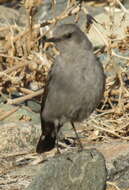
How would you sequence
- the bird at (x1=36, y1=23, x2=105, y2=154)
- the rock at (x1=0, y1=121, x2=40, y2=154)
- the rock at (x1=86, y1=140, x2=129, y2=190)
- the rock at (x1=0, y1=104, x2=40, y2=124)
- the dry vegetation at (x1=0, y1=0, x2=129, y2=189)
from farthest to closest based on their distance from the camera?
1. the rock at (x1=0, y1=104, x2=40, y2=124)
2. the dry vegetation at (x1=0, y1=0, x2=129, y2=189)
3. the rock at (x1=0, y1=121, x2=40, y2=154)
4. the rock at (x1=86, y1=140, x2=129, y2=190)
5. the bird at (x1=36, y1=23, x2=105, y2=154)

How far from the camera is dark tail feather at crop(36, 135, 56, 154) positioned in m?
8.95

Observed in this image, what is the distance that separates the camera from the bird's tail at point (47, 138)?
8.93 m

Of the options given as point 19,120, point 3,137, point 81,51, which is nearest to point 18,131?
point 3,137

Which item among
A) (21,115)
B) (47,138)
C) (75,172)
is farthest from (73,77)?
(21,115)

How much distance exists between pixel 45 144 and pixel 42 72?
5.02 feet

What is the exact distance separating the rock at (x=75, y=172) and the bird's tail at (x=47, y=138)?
1.01 meters

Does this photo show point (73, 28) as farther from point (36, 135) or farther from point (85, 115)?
point (36, 135)

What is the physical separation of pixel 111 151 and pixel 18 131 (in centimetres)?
128

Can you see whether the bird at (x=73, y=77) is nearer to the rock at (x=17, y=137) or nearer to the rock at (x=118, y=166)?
the rock at (x=118, y=166)

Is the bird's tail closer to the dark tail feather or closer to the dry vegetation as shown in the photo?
the dark tail feather

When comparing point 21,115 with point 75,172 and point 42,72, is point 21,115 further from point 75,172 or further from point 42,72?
point 75,172

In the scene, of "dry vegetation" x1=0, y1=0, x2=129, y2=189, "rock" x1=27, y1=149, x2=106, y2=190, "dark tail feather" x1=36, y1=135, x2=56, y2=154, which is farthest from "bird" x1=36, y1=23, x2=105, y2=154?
"dry vegetation" x1=0, y1=0, x2=129, y2=189

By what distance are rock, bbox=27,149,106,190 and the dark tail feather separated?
1.02 m

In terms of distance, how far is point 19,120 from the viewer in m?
9.95
